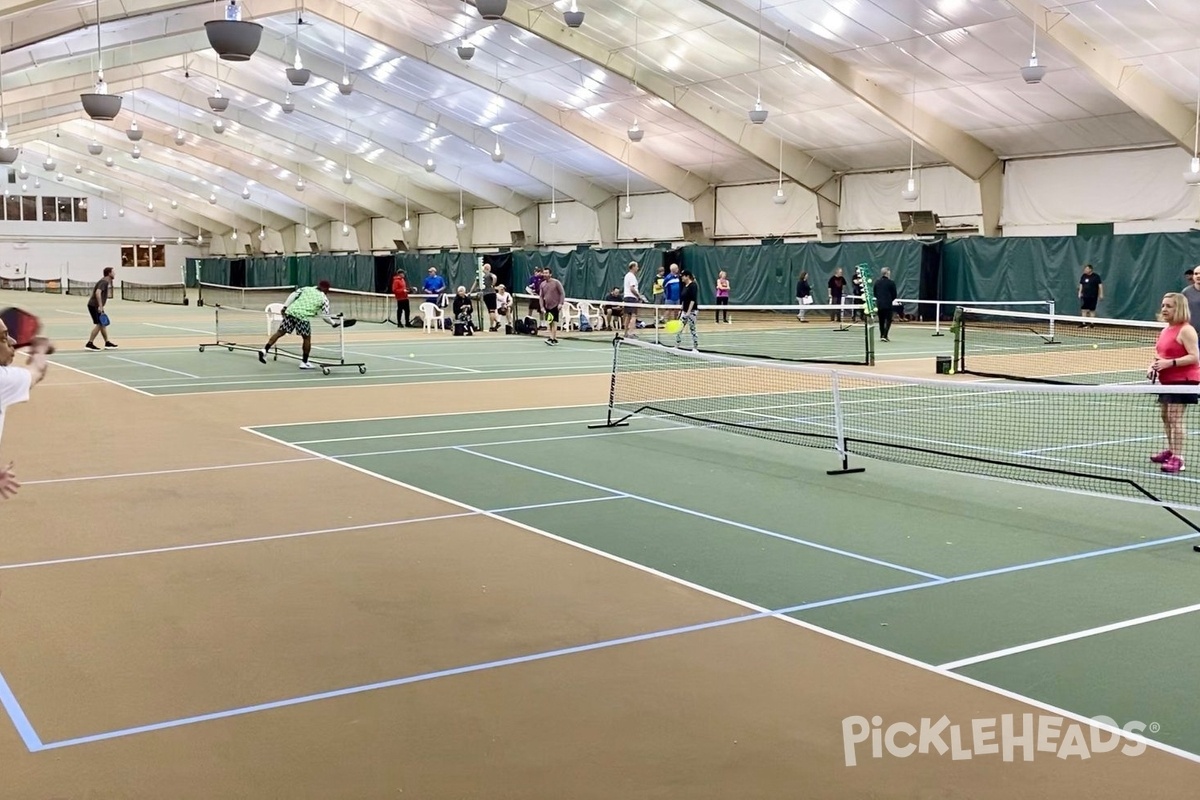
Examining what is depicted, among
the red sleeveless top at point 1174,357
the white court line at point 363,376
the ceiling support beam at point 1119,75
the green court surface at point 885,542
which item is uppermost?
the ceiling support beam at point 1119,75

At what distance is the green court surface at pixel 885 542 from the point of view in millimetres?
5055

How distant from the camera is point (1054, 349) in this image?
23344mm

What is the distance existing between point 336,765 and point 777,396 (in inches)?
464

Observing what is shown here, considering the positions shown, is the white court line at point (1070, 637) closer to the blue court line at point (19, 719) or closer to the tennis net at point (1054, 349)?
the blue court line at point (19, 719)

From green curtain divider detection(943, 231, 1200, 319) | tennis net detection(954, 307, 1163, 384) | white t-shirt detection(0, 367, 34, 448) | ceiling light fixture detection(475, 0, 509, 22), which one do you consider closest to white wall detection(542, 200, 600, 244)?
green curtain divider detection(943, 231, 1200, 319)

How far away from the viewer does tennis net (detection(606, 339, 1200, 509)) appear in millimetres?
9094

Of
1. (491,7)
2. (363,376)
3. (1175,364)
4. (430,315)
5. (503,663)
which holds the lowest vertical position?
(503,663)

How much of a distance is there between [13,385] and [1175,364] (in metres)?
8.34

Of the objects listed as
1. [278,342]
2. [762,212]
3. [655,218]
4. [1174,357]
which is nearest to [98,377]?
[278,342]

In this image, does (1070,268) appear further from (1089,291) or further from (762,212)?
(762,212)

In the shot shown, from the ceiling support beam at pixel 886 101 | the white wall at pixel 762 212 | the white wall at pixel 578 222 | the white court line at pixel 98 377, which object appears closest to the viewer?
the white court line at pixel 98 377

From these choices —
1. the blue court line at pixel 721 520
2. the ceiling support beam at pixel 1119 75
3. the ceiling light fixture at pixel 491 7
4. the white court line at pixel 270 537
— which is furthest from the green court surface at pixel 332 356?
the white court line at pixel 270 537

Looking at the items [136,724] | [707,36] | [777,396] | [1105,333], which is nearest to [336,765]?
[136,724]

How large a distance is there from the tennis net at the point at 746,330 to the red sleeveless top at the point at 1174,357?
917cm
